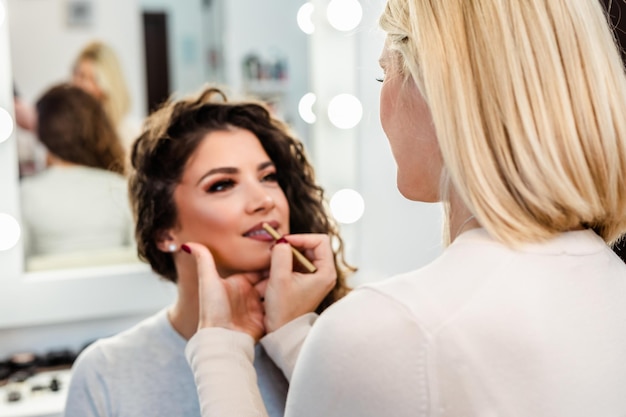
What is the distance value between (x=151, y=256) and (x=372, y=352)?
2.32 feet

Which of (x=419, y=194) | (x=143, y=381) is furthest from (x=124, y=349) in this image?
(x=419, y=194)

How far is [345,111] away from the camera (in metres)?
1.81

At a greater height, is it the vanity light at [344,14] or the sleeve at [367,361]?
the vanity light at [344,14]

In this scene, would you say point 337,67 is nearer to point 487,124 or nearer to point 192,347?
point 192,347

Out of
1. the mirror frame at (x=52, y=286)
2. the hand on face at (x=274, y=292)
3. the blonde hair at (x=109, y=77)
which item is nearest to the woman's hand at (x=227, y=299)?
the hand on face at (x=274, y=292)

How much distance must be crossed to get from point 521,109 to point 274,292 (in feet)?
1.52

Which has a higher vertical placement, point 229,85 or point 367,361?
point 229,85

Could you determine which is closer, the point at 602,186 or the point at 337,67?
the point at 602,186

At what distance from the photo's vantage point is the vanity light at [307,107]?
73.1 inches

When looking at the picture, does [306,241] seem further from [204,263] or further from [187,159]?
[187,159]

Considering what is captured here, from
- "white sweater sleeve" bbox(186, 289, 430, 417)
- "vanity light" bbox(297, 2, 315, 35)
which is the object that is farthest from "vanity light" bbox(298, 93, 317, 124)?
"white sweater sleeve" bbox(186, 289, 430, 417)

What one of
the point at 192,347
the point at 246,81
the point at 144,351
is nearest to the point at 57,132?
the point at 246,81

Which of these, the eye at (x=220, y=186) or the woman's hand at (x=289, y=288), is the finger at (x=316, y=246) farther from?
the eye at (x=220, y=186)

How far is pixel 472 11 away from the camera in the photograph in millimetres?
577
